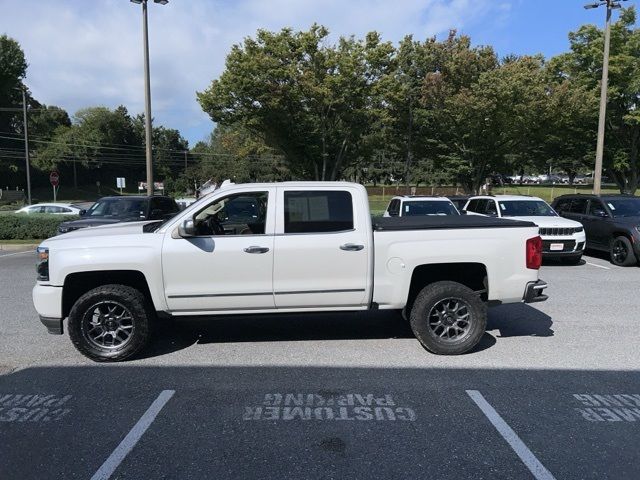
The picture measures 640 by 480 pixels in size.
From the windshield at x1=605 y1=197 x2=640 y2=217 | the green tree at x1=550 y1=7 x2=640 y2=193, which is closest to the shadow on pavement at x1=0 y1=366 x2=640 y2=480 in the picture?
the windshield at x1=605 y1=197 x2=640 y2=217

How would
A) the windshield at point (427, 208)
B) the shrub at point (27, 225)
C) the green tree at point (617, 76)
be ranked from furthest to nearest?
the green tree at point (617, 76), the shrub at point (27, 225), the windshield at point (427, 208)

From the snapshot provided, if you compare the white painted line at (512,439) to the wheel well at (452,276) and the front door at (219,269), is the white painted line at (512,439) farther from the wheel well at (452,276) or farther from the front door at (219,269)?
the front door at (219,269)

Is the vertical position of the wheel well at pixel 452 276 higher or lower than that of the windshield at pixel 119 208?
lower

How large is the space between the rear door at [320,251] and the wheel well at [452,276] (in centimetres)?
66

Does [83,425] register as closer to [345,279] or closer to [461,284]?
[345,279]

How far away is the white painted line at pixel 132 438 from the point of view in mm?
3254

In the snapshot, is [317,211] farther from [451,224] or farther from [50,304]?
[50,304]

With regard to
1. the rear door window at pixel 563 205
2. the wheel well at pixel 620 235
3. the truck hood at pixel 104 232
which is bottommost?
the wheel well at pixel 620 235

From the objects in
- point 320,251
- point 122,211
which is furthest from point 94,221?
point 320,251

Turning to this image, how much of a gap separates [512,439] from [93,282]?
14.4 ft

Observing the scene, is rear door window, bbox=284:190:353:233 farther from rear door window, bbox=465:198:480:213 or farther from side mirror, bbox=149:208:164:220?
rear door window, bbox=465:198:480:213

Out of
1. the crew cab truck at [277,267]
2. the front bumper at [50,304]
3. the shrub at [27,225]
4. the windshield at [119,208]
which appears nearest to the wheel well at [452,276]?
the crew cab truck at [277,267]

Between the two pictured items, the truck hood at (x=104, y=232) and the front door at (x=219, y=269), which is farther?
the truck hood at (x=104, y=232)

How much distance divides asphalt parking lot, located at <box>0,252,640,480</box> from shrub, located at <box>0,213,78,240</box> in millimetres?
12445
